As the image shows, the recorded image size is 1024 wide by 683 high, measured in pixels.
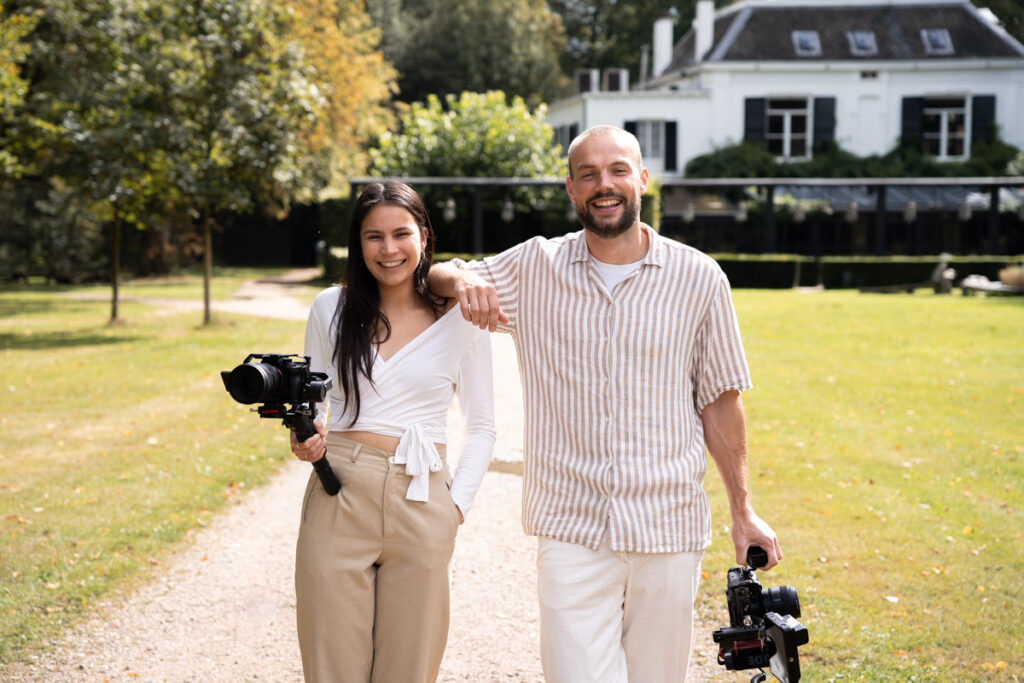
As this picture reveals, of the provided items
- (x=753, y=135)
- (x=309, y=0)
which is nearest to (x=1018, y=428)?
(x=309, y=0)

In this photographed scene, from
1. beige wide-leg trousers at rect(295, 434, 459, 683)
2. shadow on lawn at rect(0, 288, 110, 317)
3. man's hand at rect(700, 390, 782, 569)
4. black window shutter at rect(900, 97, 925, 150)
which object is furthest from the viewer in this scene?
black window shutter at rect(900, 97, 925, 150)

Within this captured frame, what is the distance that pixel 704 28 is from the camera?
3962cm

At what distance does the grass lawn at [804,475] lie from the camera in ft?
19.2

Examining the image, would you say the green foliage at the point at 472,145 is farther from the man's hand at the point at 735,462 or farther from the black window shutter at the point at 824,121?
the man's hand at the point at 735,462

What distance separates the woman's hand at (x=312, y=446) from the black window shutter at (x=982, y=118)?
1574 inches

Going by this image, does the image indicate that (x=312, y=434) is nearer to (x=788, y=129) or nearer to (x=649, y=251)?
(x=649, y=251)

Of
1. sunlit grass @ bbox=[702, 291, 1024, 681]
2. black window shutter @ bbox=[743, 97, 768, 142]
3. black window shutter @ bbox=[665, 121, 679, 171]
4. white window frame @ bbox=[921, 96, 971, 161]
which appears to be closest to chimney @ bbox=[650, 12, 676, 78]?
black window shutter @ bbox=[665, 121, 679, 171]

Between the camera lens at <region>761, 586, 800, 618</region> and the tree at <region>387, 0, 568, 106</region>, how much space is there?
43142 mm

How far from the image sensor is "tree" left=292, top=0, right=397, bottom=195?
102 feet

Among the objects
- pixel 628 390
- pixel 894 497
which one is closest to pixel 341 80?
pixel 894 497

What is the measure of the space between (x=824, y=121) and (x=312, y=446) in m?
38.3

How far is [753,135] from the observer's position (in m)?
38.0

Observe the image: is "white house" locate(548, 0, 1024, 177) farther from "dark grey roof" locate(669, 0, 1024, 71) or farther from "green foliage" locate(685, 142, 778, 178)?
"green foliage" locate(685, 142, 778, 178)

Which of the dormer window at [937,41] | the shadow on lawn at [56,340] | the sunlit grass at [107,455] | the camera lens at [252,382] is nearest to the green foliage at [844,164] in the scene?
the dormer window at [937,41]
